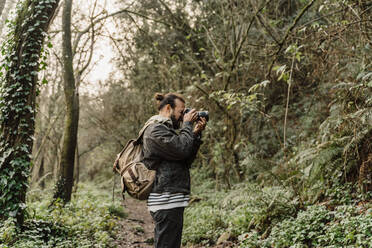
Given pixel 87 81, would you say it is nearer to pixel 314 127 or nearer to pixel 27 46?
pixel 27 46

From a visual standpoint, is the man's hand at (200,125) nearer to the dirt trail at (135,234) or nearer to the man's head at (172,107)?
the man's head at (172,107)

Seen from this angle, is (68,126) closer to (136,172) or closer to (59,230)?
(59,230)

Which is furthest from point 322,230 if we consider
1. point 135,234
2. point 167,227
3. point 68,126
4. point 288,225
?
point 68,126

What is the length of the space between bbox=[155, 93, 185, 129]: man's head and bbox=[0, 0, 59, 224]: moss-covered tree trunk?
368 centimetres

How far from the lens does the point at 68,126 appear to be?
8555 mm

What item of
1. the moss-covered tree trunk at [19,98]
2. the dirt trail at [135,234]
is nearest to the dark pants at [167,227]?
the moss-covered tree trunk at [19,98]

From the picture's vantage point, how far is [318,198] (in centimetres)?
562

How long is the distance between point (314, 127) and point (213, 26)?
606 centimetres

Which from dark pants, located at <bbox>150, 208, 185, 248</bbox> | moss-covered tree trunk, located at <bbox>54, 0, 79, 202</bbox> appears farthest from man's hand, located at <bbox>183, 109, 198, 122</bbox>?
moss-covered tree trunk, located at <bbox>54, 0, 79, 202</bbox>

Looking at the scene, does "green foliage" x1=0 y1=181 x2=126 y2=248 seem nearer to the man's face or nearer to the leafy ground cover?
the leafy ground cover

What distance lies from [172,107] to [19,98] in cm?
388

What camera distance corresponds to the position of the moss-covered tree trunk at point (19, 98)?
559 centimetres

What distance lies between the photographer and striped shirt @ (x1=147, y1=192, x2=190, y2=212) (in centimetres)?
305

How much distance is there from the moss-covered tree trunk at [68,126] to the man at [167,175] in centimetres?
584
